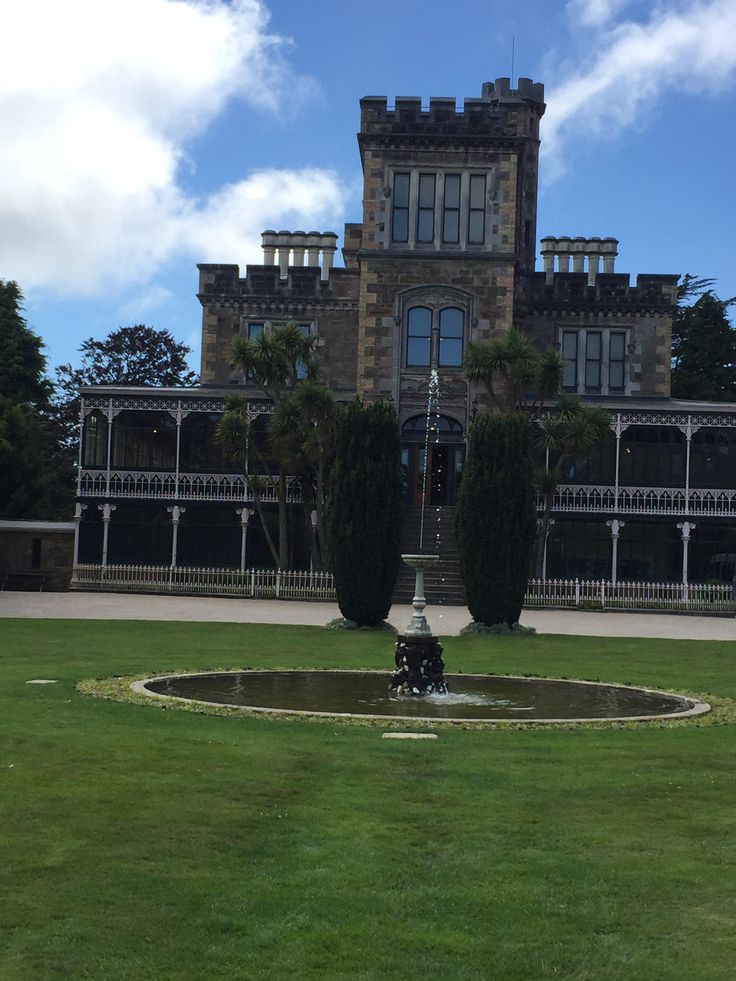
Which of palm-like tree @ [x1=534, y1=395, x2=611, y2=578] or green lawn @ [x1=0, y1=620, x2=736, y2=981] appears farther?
palm-like tree @ [x1=534, y1=395, x2=611, y2=578]

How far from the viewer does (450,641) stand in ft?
84.2

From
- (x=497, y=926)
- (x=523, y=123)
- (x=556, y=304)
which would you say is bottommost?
(x=497, y=926)

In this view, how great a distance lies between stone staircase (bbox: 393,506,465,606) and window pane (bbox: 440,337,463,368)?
205 inches

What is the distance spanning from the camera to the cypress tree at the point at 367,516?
2831 centimetres

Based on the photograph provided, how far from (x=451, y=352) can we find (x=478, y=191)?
→ 5.65m

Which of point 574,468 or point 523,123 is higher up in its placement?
point 523,123

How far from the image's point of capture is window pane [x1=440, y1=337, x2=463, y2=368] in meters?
46.2

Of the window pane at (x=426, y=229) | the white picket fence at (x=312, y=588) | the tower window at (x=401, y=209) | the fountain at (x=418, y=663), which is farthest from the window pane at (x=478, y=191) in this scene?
the fountain at (x=418, y=663)

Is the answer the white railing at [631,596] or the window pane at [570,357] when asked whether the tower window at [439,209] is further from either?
the white railing at [631,596]

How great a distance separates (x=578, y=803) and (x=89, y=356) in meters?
65.5

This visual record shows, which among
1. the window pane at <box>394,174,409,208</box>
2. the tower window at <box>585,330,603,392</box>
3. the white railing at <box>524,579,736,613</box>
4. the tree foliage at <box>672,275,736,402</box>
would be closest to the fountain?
the white railing at <box>524,579,736,613</box>

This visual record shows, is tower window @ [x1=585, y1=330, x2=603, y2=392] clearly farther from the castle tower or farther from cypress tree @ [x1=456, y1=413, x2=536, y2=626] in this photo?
cypress tree @ [x1=456, y1=413, x2=536, y2=626]

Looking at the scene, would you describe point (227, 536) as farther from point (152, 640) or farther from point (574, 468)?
point (152, 640)

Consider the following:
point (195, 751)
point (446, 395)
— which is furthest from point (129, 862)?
point (446, 395)
